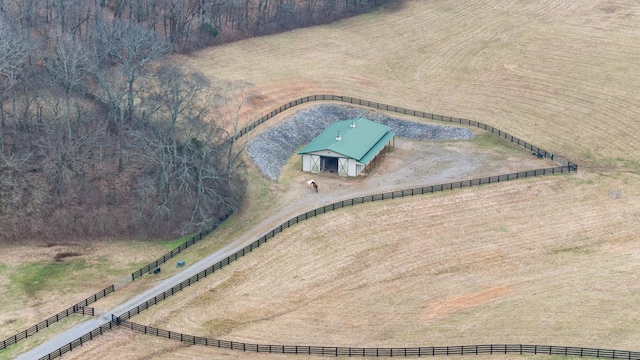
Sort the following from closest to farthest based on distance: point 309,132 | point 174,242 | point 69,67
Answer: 1. point 174,242
2. point 69,67
3. point 309,132

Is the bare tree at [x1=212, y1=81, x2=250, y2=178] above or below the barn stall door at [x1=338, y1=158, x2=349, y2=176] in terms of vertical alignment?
above

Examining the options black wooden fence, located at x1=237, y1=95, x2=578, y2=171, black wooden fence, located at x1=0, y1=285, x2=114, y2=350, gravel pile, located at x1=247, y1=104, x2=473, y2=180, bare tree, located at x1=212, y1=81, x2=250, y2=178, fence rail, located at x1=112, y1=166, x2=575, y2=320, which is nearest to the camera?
black wooden fence, located at x1=0, y1=285, x2=114, y2=350

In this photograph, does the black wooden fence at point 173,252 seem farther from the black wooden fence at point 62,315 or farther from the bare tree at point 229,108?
the bare tree at point 229,108

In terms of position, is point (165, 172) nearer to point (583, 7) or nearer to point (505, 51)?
point (505, 51)

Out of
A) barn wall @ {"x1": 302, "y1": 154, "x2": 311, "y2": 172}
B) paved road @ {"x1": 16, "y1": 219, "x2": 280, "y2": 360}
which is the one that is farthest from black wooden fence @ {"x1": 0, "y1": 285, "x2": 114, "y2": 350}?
barn wall @ {"x1": 302, "y1": 154, "x2": 311, "y2": 172}

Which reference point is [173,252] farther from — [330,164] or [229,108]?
[229,108]

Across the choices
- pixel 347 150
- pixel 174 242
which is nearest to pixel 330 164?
pixel 347 150

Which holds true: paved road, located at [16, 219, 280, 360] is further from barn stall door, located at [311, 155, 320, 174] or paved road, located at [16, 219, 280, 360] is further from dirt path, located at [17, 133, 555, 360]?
barn stall door, located at [311, 155, 320, 174]

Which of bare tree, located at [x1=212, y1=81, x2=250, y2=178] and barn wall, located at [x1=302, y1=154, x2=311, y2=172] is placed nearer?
barn wall, located at [x1=302, y1=154, x2=311, y2=172]

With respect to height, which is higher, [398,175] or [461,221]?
[398,175]
